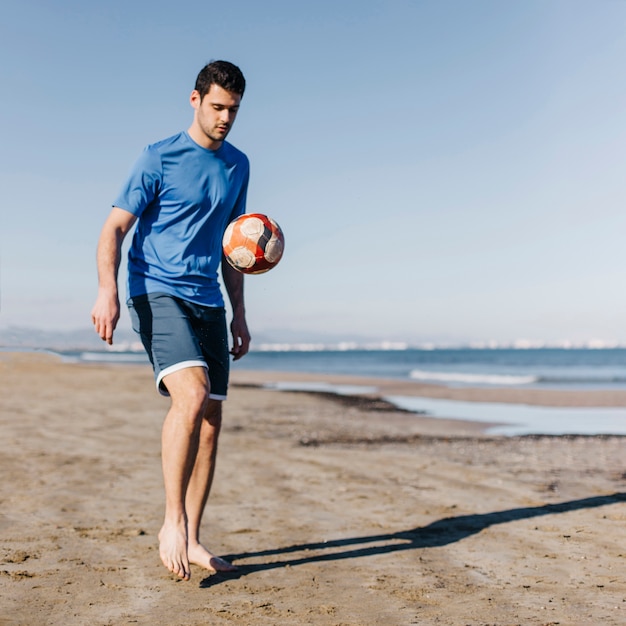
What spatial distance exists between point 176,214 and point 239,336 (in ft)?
3.07

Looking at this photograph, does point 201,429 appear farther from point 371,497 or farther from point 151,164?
point 371,497

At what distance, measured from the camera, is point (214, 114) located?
3.56 metres

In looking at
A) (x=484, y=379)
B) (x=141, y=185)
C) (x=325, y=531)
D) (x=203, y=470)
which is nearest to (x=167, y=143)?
(x=141, y=185)

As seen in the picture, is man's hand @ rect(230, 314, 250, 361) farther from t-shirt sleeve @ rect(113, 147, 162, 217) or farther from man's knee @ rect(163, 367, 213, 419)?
t-shirt sleeve @ rect(113, 147, 162, 217)

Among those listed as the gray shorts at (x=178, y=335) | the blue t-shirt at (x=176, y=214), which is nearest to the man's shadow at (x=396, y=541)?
the gray shorts at (x=178, y=335)

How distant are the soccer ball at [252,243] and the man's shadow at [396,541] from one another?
155cm

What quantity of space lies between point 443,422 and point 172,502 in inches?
346

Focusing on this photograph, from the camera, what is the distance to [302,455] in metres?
7.68

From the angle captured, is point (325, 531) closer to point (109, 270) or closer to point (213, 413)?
point (213, 413)

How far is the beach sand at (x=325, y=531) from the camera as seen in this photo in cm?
310

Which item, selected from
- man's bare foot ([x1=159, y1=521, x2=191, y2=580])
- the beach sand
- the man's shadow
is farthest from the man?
the beach sand

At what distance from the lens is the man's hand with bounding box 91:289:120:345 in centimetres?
335

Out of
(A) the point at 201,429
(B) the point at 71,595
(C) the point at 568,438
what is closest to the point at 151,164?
(A) the point at 201,429

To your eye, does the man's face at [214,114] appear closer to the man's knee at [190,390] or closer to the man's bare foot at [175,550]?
the man's knee at [190,390]
